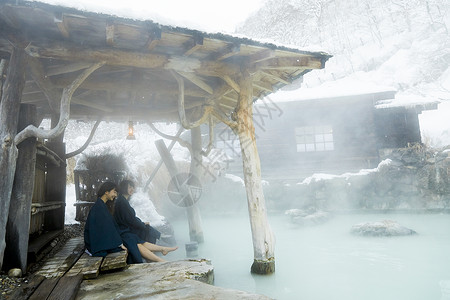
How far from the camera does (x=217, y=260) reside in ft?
21.1

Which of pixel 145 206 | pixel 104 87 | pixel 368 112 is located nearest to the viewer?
pixel 104 87

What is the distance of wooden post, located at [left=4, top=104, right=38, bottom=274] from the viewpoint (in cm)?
318

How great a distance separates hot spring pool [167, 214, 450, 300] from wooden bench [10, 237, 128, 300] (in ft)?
6.96

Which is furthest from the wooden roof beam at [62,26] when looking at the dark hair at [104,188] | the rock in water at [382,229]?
the rock in water at [382,229]

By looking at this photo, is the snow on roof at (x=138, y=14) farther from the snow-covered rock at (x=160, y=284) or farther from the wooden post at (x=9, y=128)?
the snow-covered rock at (x=160, y=284)

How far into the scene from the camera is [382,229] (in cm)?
833

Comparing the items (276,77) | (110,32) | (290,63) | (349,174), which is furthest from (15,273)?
(349,174)

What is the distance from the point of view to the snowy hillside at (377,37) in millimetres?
30297

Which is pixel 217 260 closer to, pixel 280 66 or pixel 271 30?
pixel 280 66

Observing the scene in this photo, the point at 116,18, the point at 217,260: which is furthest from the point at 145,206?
the point at 116,18

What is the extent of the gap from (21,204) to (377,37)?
4231 cm

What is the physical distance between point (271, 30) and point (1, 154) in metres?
37.8

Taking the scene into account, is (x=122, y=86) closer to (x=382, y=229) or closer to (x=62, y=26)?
(x=62, y=26)

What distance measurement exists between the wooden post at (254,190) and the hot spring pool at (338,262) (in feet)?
1.02
